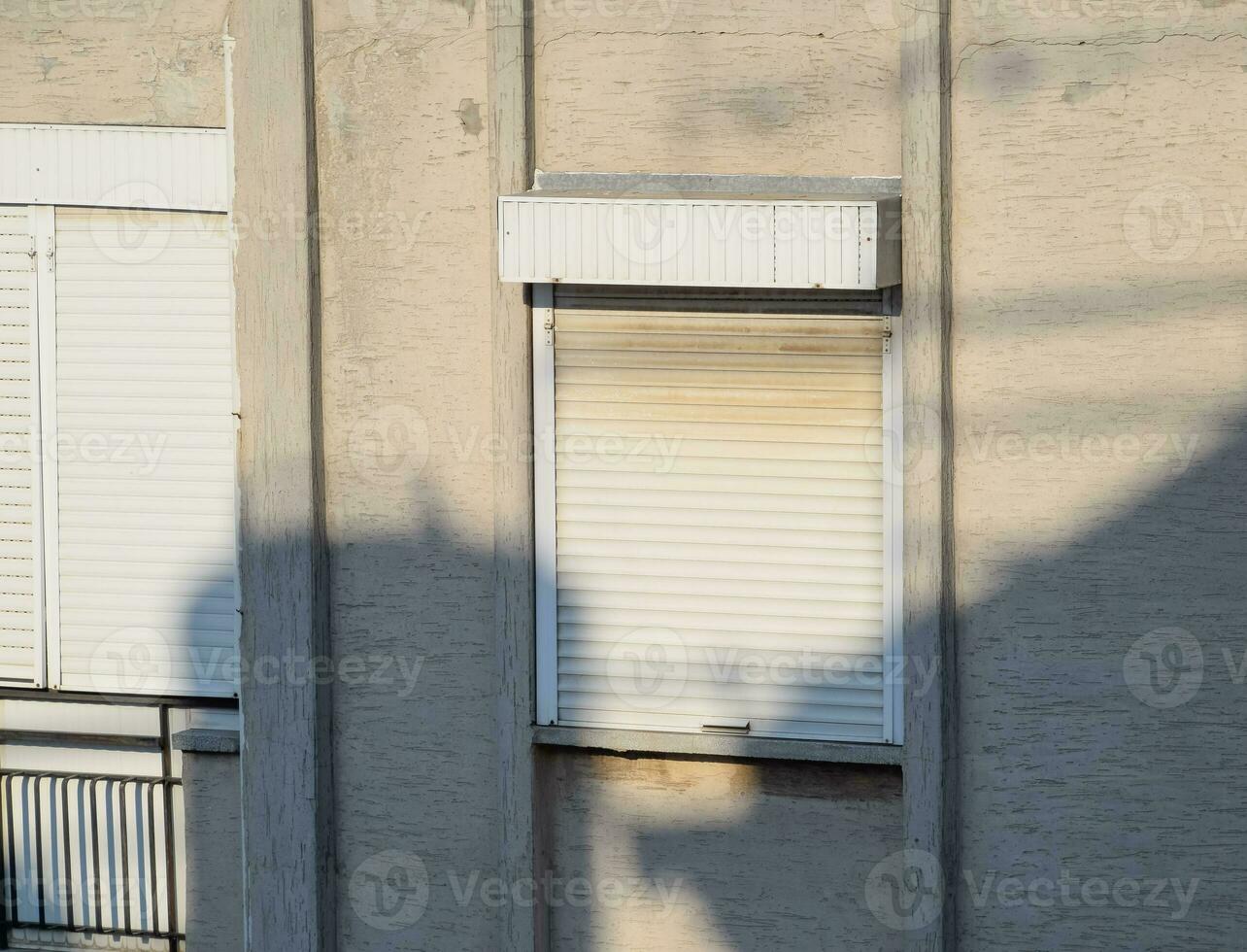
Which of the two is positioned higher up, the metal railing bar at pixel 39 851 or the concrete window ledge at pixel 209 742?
the concrete window ledge at pixel 209 742

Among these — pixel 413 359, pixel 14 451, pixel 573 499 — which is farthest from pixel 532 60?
pixel 14 451

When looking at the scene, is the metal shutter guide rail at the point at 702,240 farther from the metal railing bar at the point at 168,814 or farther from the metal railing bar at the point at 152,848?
the metal railing bar at the point at 152,848

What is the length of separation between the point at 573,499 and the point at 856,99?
189 cm

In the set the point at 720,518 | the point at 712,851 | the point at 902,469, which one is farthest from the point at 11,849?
the point at 902,469

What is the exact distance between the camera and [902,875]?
19.8ft

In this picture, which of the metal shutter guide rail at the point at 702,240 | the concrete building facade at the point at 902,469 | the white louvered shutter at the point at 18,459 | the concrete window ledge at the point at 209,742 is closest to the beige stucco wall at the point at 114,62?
the concrete building facade at the point at 902,469

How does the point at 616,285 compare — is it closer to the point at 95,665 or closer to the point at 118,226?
the point at 118,226

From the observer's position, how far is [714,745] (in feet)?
20.3

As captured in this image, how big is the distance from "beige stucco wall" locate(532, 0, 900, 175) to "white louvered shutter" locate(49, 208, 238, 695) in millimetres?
1671

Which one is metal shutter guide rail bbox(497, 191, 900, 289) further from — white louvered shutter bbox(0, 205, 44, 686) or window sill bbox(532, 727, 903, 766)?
white louvered shutter bbox(0, 205, 44, 686)

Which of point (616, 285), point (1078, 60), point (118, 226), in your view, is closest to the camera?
point (1078, 60)

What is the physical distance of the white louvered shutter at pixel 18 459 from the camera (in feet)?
22.7

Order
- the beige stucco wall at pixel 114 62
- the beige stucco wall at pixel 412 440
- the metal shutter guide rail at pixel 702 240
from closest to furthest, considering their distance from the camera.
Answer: the metal shutter guide rail at pixel 702 240, the beige stucco wall at pixel 412 440, the beige stucco wall at pixel 114 62

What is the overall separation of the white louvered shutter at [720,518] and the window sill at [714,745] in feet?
0.18
